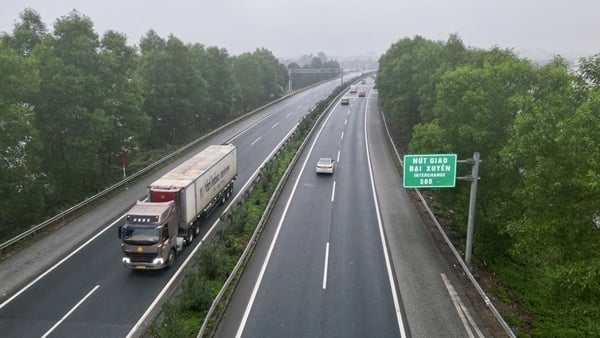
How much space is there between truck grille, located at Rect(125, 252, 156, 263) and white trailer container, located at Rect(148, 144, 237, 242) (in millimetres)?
3485

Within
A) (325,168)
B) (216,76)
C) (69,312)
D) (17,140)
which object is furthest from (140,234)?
(216,76)

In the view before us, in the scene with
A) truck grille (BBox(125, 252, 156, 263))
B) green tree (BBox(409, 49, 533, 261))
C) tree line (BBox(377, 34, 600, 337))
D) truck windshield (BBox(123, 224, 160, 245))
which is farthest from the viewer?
green tree (BBox(409, 49, 533, 261))

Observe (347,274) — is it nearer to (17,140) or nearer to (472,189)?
(472,189)

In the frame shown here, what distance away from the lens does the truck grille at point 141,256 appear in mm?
22312

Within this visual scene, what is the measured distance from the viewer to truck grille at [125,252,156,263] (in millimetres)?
22312

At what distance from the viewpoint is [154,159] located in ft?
154

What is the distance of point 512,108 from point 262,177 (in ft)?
66.4

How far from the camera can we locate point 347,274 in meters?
23.1

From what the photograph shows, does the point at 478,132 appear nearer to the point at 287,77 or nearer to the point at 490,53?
Result: the point at 490,53

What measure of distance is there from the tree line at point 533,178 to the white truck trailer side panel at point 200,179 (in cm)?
1362

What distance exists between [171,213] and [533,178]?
17.2m

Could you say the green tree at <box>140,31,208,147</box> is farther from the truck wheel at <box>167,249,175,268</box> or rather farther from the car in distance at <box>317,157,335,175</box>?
the truck wheel at <box>167,249,175,268</box>

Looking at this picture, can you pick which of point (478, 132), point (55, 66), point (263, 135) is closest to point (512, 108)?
point (478, 132)

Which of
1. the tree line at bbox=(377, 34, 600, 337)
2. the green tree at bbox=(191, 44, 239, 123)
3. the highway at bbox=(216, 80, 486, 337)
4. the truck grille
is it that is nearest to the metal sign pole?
the tree line at bbox=(377, 34, 600, 337)
